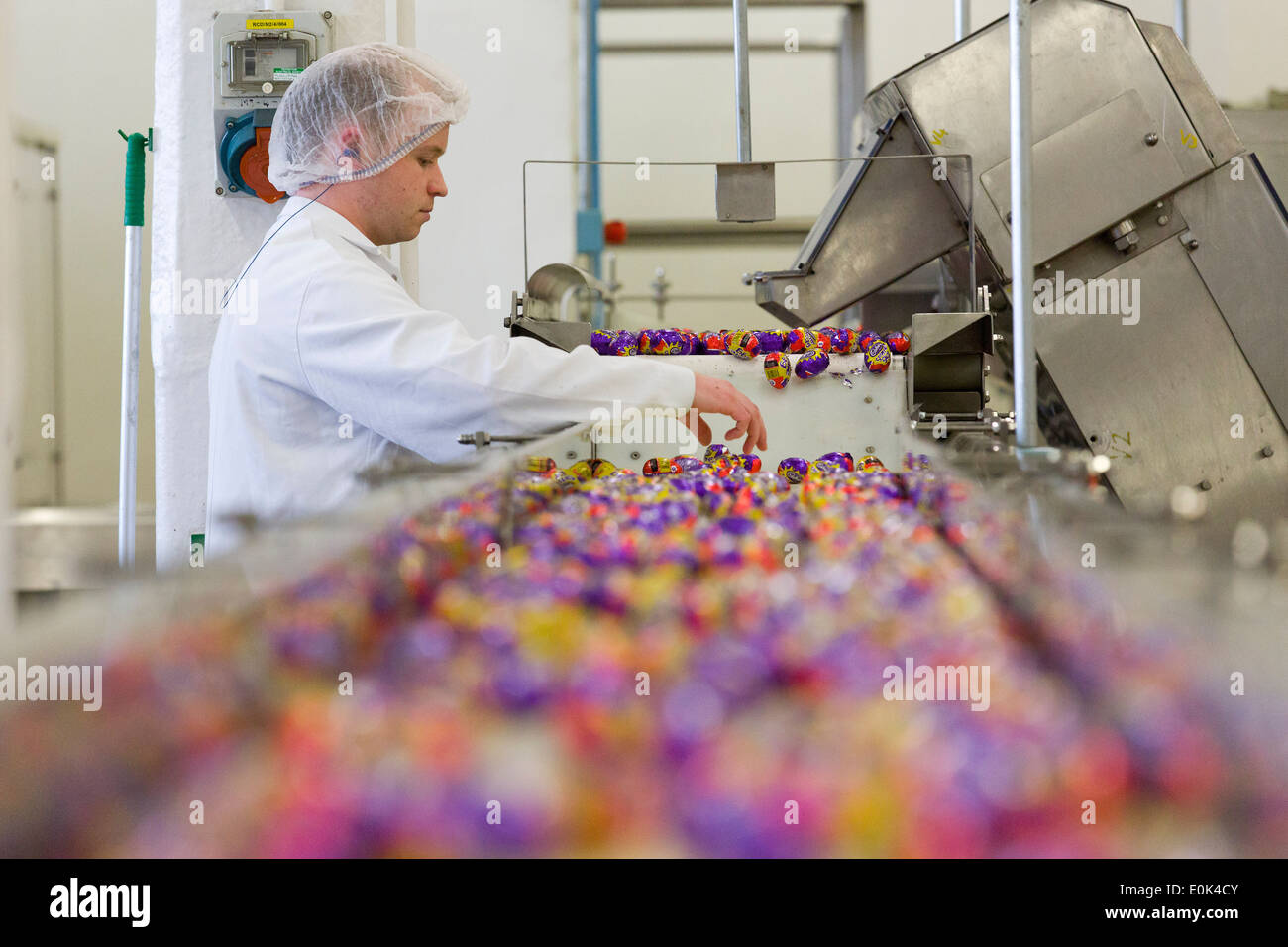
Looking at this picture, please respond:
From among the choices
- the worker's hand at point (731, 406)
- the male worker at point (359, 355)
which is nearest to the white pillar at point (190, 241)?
the male worker at point (359, 355)

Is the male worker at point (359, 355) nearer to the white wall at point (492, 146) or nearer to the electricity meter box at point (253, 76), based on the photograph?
the electricity meter box at point (253, 76)

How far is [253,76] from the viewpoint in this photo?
9.64 feet

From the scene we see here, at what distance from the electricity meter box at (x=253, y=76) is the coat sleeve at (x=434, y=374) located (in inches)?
40.1

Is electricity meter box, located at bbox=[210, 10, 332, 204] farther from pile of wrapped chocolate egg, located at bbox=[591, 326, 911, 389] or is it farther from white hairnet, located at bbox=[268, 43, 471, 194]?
pile of wrapped chocolate egg, located at bbox=[591, 326, 911, 389]

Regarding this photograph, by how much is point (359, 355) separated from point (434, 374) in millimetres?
150

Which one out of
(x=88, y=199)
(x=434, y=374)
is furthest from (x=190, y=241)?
(x=88, y=199)

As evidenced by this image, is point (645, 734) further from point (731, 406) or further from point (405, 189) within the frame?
point (405, 189)

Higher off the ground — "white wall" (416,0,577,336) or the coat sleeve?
"white wall" (416,0,577,336)

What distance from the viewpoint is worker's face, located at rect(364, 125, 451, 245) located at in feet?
7.88

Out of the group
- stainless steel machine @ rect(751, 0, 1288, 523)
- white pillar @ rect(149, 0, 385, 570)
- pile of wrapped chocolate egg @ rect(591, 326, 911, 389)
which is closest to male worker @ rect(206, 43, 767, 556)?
pile of wrapped chocolate egg @ rect(591, 326, 911, 389)

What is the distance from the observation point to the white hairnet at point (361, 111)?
232 centimetres

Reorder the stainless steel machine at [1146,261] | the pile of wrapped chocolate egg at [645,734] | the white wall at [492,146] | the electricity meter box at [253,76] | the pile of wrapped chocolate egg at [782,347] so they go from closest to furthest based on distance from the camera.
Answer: the pile of wrapped chocolate egg at [645,734]
the pile of wrapped chocolate egg at [782,347]
the electricity meter box at [253,76]
the stainless steel machine at [1146,261]
the white wall at [492,146]

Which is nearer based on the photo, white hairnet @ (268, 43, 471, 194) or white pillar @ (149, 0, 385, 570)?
white hairnet @ (268, 43, 471, 194)
